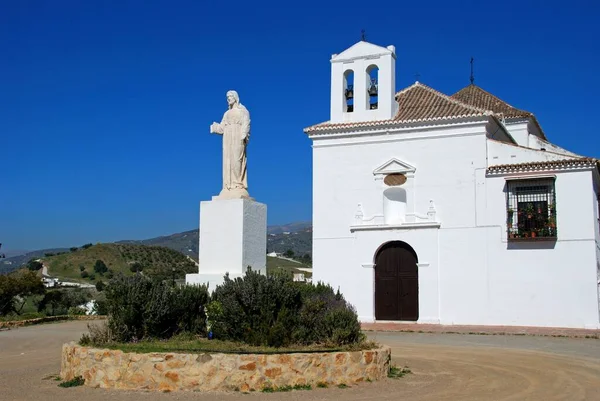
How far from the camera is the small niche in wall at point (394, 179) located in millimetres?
23156

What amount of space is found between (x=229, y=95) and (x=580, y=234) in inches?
532

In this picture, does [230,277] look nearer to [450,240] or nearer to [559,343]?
[559,343]

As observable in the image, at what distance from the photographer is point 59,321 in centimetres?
2472

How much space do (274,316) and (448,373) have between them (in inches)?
117

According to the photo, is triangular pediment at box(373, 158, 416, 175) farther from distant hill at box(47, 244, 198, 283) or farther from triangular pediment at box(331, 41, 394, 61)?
distant hill at box(47, 244, 198, 283)

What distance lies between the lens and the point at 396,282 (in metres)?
23.0

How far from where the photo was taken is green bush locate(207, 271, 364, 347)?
1002cm

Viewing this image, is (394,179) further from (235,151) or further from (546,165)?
(235,151)

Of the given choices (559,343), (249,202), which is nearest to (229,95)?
(249,202)

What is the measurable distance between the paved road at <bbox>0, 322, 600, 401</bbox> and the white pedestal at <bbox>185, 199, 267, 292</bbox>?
3007mm

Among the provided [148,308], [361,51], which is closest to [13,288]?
[361,51]

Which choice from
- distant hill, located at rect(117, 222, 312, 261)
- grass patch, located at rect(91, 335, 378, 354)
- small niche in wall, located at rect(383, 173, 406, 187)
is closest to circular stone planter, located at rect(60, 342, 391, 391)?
grass patch, located at rect(91, 335, 378, 354)

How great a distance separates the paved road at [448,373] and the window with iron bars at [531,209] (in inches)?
179

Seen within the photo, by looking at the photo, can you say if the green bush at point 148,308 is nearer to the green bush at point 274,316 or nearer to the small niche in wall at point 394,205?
the green bush at point 274,316
